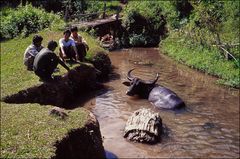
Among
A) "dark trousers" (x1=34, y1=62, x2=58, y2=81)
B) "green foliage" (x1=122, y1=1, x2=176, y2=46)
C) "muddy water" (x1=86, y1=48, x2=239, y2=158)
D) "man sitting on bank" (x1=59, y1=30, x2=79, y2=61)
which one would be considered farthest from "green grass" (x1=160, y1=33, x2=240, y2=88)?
"dark trousers" (x1=34, y1=62, x2=58, y2=81)

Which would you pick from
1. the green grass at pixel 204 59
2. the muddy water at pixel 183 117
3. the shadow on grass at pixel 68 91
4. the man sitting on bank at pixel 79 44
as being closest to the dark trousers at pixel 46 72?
the shadow on grass at pixel 68 91

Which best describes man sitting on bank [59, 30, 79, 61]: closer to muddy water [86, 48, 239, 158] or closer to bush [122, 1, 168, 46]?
muddy water [86, 48, 239, 158]

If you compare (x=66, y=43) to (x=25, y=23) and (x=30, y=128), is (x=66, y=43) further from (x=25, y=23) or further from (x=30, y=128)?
(x=25, y=23)

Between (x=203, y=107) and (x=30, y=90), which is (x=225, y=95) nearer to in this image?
(x=203, y=107)

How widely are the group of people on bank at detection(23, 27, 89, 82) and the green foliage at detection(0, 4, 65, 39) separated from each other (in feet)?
17.8

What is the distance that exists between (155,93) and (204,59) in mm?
5730

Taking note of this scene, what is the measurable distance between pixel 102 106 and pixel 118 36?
11826 mm

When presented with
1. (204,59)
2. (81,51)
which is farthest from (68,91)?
(204,59)

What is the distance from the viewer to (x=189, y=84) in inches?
651

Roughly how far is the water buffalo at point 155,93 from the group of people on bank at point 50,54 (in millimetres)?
2073

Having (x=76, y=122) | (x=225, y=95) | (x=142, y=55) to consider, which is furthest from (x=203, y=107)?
(x=142, y=55)

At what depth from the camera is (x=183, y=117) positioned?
41.3 ft

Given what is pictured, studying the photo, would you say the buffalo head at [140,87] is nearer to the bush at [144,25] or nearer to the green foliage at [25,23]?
the green foliage at [25,23]

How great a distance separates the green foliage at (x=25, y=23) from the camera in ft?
63.8
